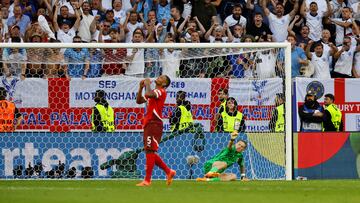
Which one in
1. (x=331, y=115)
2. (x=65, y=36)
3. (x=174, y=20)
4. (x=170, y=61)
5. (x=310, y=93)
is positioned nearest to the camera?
A: (x=170, y=61)

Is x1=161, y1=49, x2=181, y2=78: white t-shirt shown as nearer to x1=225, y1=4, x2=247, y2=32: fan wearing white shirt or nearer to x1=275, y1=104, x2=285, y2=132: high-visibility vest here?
x1=275, y1=104, x2=285, y2=132: high-visibility vest

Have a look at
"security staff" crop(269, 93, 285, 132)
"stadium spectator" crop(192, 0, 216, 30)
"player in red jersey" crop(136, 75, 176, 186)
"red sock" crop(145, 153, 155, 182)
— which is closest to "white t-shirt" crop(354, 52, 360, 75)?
"stadium spectator" crop(192, 0, 216, 30)

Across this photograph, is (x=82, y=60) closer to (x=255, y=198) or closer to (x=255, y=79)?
(x=255, y=79)

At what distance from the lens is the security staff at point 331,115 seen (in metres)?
24.6

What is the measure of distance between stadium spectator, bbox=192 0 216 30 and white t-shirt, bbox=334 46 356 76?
3342mm

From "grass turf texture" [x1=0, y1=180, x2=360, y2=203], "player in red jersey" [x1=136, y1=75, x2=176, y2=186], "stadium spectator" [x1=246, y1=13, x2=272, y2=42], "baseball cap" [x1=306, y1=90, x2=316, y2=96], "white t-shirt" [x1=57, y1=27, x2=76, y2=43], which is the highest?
"stadium spectator" [x1=246, y1=13, x2=272, y2=42]

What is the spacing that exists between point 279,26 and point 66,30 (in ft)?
18.2

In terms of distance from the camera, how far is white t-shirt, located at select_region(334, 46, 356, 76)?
88.7 ft

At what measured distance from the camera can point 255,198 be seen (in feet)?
50.7

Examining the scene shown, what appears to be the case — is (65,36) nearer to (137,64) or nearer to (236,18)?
(137,64)

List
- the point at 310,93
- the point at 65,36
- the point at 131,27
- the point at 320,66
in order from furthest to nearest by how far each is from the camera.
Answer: the point at 131,27 → the point at 320,66 → the point at 65,36 → the point at 310,93

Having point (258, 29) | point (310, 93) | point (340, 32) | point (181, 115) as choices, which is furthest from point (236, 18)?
point (181, 115)

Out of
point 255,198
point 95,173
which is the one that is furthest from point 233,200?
point 95,173

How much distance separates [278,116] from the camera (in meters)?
23.1
